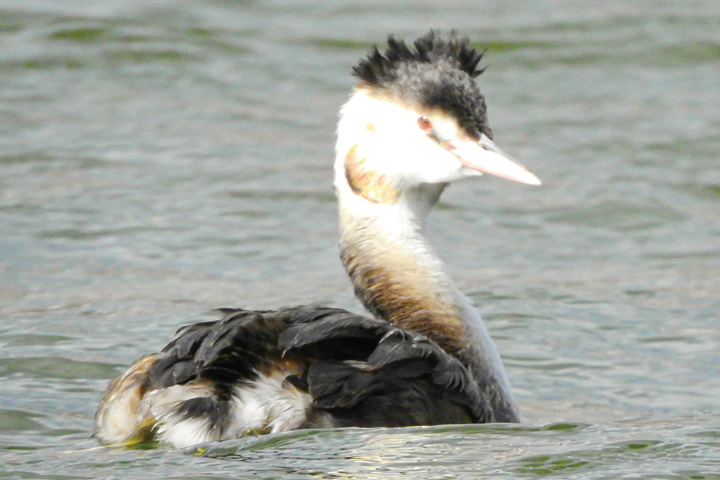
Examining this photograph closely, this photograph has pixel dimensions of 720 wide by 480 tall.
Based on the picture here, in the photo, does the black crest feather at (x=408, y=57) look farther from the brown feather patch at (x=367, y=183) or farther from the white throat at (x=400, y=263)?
the brown feather patch at (x=367, y=183)

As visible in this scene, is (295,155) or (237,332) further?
(295,155)

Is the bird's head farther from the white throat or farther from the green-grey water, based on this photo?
the green-grey water

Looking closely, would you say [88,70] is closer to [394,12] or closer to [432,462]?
[394,12]

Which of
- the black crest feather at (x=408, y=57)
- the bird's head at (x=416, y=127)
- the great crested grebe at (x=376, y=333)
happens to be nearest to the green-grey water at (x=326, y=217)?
the great crested grebe at (x=376, y=333)

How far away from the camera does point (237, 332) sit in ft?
15.9

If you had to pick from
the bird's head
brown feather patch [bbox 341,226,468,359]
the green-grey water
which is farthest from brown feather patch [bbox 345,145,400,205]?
the green-grey water

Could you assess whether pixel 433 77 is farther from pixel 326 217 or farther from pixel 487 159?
pixel 326 217

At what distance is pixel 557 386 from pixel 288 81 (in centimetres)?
623

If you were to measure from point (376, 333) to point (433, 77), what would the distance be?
1.43 m

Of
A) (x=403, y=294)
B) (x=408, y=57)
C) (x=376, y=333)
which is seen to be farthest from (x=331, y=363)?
(x=408, y=57)

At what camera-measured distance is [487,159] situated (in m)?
5.96

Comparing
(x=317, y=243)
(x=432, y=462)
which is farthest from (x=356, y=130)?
(x=317, y=243)

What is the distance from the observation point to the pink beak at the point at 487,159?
19.4 feet

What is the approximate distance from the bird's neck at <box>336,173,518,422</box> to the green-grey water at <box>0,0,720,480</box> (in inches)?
16.5
